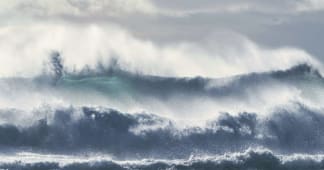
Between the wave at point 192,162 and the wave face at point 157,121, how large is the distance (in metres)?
0.03

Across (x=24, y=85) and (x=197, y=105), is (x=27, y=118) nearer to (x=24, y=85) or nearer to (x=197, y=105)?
(x=24, y=85)

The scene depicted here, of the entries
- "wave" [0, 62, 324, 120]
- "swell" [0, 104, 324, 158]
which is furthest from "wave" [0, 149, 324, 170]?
"wave" [0, 62, 324, 120]

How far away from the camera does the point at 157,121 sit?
99.7ft

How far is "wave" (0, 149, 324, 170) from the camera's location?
28.8 meters

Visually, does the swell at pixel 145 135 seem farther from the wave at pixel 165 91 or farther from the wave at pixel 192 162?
the wave at pixel 165 91

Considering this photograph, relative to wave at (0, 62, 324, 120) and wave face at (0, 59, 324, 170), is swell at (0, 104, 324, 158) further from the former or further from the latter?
wave at (0, 62, 324, 120)

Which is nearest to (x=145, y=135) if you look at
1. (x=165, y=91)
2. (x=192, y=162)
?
(x=192, y=162)

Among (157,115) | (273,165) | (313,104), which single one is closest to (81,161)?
(157,115)

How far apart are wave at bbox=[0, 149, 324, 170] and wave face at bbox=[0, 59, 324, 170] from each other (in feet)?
0.09

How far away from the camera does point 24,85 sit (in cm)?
3097

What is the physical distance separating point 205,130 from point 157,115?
1.47m

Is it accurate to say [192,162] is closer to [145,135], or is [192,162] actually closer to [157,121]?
[145,135]

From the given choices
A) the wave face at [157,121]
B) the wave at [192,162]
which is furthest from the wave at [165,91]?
the wave at [192,162]

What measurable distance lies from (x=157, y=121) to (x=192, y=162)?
67.3 inches
